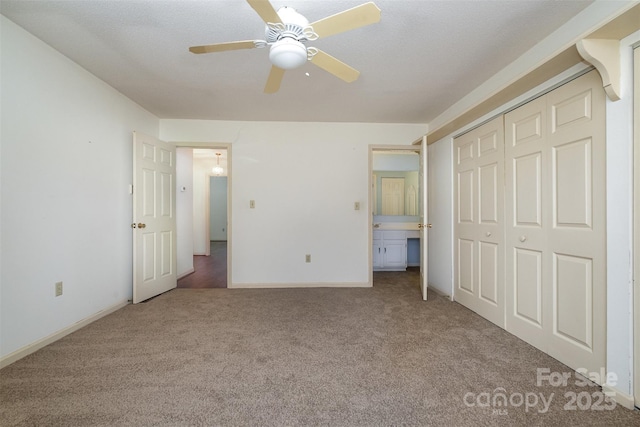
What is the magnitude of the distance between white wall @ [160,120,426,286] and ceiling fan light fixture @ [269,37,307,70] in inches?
89.7

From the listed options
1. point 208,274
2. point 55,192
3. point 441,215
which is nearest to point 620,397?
point 441,215

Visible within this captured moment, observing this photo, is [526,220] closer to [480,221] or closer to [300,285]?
[480,221]

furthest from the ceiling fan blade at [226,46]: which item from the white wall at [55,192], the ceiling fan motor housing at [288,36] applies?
the white wall at [55,192]

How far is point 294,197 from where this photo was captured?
3658 mm

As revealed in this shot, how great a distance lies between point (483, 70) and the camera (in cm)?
231

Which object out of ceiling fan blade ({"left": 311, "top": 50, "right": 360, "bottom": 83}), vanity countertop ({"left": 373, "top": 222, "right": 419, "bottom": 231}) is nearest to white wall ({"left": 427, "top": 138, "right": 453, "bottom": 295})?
vanity countertop ({"left": 373, "top": 222, "right": 419, "bottom": 231})

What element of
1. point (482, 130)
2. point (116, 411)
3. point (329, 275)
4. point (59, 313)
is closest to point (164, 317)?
point (59, 313)

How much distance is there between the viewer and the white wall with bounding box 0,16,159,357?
1.77 metres

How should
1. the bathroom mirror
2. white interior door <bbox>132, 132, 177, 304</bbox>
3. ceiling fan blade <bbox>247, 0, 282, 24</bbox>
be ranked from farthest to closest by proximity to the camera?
the bathroom mirror
white interior door <bbox>132, 132, 177, 304</bbox>
ceiling fan blade <bbox>247, 0, 282, 24</bbox>

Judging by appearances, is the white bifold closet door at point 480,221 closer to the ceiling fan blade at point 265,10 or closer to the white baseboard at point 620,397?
the white baseboard at point 620,397

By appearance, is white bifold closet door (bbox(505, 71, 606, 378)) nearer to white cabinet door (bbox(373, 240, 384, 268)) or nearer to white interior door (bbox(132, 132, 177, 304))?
white cabinet door (bbox(373, 240, 384, 268))

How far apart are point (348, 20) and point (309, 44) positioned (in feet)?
2.35

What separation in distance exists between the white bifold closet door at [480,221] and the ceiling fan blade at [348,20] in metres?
1.73

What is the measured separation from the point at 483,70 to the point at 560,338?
2.24m
